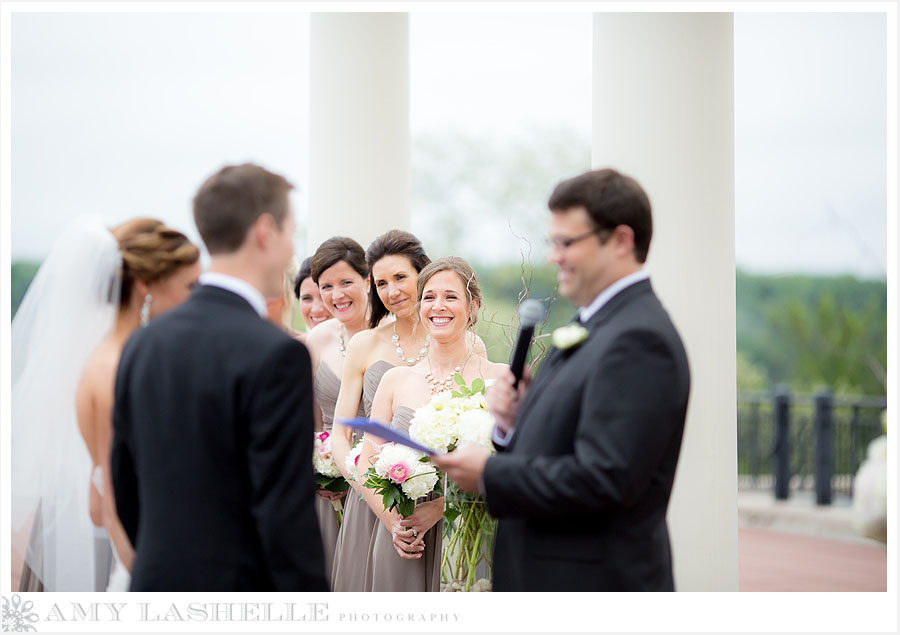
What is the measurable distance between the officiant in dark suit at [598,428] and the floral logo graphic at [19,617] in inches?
67.7

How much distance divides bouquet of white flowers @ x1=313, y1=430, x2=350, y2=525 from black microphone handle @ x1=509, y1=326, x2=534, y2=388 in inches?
68.5

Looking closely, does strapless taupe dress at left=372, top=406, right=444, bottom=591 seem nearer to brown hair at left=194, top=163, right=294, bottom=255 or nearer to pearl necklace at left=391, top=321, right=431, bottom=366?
pearl necklace at left=391, top=321, right=431, bottom=366

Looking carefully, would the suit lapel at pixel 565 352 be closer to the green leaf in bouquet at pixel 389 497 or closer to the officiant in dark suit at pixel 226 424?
the officiant in dark suit at pixel 226 424

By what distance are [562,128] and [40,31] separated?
17.3 meters

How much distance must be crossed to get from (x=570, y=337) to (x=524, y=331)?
17cm

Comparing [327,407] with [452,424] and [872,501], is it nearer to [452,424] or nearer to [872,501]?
[452,424]

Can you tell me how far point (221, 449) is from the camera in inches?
94.1

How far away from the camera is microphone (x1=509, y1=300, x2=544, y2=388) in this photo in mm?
2746

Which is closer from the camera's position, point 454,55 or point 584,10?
point 584,10

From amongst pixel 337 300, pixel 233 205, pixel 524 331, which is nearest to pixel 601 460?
pixel 524 331

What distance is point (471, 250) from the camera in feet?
63.4

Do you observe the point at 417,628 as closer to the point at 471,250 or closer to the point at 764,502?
the point at 764,502

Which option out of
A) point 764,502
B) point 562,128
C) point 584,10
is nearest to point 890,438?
point 584,10

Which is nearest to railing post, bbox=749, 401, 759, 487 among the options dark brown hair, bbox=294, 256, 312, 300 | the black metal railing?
the black metal railing
